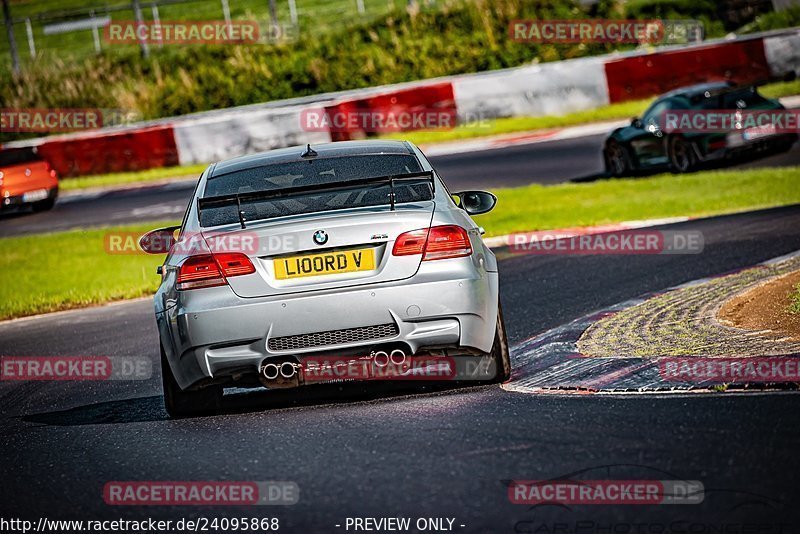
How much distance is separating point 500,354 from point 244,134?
2105cm

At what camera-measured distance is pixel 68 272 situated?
16.5m

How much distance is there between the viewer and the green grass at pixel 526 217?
14812 millimetres

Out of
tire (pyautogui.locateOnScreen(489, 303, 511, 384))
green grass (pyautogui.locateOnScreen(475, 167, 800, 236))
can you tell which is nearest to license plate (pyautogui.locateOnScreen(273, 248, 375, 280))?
tire (pyautogui.locateOnScreen(489, 303, 511, 384))

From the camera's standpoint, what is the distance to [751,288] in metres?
9.18

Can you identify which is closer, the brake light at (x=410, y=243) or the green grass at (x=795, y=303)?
the brake light at (x=410, y=243)

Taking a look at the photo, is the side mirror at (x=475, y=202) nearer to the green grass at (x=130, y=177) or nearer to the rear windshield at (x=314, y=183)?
the rear windshield at (x=314, y=183)

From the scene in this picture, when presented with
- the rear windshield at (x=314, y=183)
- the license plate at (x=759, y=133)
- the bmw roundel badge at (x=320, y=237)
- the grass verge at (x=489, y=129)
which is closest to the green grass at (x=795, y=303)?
the rear windshield at (x=314, y=183)

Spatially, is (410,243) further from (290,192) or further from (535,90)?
(535,90)

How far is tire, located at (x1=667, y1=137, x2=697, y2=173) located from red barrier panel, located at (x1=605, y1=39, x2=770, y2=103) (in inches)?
291

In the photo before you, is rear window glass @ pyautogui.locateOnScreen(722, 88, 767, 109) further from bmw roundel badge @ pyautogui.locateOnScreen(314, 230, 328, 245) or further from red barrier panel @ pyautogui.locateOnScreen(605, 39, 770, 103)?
bmw roundel badge @ pyautogui.locateOnScreen(314, 230, 328, 245)

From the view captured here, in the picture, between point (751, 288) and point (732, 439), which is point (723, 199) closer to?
point (751, 288)

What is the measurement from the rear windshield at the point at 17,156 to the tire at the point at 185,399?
18942 millimetres

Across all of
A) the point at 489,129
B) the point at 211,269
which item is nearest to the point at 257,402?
the point at 211,269

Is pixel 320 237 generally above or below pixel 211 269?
above
